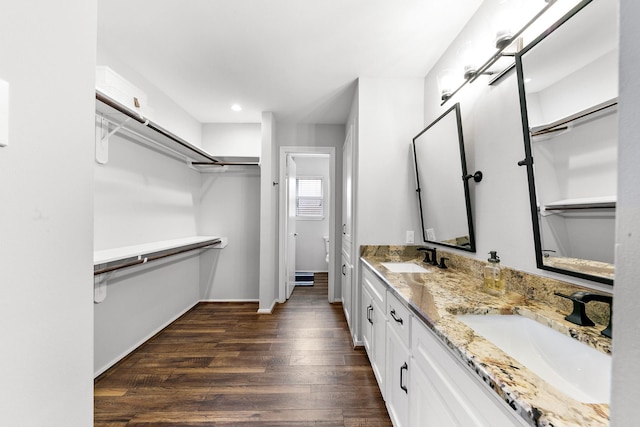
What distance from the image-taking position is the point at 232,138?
12.0ft

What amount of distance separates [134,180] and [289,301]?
7.83 ft

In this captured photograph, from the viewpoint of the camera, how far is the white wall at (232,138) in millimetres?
3643

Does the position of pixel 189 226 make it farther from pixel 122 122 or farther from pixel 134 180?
pixel 122 122

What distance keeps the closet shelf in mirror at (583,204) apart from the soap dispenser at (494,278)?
13.3 inches

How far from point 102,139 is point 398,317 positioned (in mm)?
2397

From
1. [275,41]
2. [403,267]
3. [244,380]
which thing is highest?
[275,41]

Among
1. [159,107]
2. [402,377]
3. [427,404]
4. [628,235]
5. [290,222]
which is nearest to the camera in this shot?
[628,235]

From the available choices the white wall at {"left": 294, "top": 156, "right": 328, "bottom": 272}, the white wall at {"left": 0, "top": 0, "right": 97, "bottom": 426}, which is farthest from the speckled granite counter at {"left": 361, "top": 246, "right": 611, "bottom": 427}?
the white wall at {"left": 294, "top": 156, "right": 328, "bottom": 272}

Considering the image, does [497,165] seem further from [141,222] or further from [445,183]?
[141,222]

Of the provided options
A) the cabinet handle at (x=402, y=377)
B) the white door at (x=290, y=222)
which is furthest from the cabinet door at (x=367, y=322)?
the white door at (x=290, y=222)

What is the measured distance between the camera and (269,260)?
3.22 metres

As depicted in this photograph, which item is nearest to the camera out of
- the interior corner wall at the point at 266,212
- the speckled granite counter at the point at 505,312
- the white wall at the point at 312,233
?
the speckled granite counter at the point at 505,312

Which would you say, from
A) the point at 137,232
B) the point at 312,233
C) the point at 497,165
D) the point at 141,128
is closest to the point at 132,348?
the point at 137,232

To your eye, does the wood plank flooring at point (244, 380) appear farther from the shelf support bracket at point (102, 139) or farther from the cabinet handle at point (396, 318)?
the shelf support bracket at point (102, 139)
